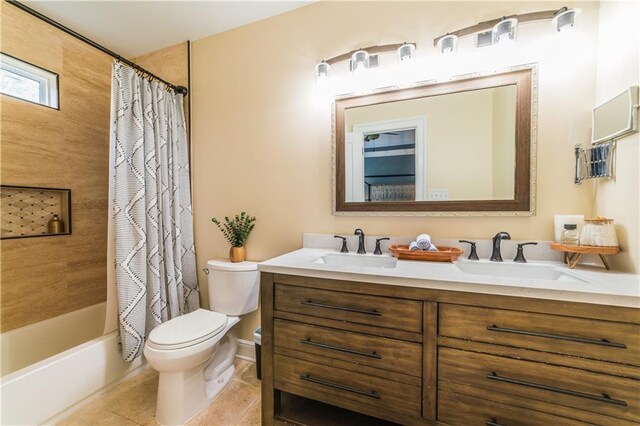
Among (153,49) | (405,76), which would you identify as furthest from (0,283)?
(405,76)

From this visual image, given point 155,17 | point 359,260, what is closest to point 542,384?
point 359,260

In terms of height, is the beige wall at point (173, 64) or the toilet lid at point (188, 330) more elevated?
the beige wall at point (173, 64)

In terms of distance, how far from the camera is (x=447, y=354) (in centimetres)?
98

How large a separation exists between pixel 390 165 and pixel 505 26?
33.9 inches

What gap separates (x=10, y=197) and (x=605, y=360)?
323cm

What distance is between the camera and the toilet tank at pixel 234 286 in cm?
173

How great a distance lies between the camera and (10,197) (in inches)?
67.8

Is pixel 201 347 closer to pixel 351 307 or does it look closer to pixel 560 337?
pixel 351 307

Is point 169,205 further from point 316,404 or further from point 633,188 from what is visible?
point 633,188

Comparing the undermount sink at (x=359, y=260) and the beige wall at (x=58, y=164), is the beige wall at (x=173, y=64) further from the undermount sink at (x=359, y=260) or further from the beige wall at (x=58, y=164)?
the undermount sink at (x=359, y=260)

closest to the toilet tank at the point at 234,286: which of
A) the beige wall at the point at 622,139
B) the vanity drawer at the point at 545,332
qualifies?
the vanity drawer at the point at 545,332

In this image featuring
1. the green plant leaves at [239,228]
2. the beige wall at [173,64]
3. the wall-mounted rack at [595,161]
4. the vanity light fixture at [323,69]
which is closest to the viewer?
the wall-mounted rack at [595,161]

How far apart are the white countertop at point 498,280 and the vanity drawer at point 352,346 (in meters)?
0.25

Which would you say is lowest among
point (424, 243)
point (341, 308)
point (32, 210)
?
point (341, 308)
